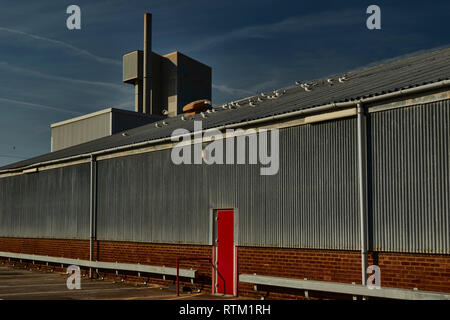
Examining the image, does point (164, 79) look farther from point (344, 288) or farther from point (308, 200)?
Answer: point (344, 288)

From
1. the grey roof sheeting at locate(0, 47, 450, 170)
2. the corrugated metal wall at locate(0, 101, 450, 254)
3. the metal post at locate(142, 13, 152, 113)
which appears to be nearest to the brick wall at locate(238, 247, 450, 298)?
the corrugated metal wall at locate(0, 101, 450, 254)

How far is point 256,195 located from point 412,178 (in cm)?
482

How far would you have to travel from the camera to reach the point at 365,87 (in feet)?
49.3

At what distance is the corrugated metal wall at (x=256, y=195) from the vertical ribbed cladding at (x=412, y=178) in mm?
688

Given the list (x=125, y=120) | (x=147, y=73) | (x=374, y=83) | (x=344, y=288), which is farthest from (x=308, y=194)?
(x=147, y=73)

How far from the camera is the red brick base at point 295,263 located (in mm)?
11873

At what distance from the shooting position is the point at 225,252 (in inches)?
663

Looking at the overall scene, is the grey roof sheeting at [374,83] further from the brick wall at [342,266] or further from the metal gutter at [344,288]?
the metal gutter at [344,288]

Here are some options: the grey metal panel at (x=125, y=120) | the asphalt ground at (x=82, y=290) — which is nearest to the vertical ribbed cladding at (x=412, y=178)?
the asphalt ground at (x=82, y=290)

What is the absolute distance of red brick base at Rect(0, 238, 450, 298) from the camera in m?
11.9
